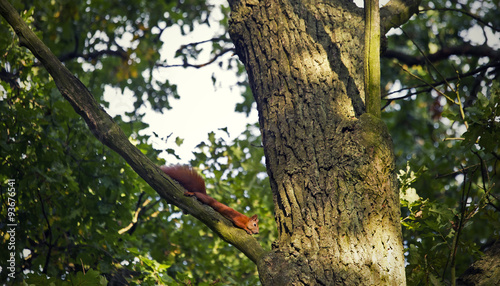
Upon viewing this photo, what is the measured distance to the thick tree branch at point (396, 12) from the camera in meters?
2.72

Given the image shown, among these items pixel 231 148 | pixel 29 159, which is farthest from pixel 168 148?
pixel 231 148

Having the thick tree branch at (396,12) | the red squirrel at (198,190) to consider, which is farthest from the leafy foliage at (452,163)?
the red squirrel at (198,190)

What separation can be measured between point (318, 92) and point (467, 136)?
0.81m

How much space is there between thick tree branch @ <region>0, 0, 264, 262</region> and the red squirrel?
13.2 inches

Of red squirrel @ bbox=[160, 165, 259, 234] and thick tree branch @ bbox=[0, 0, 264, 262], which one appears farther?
red squirrel @ bbox=[160, 165, 259, 234]

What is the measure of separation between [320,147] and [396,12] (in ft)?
4.33

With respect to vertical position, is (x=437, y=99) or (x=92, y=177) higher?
(x=437, y=99)

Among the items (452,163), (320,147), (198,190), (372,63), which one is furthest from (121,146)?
(452,163)

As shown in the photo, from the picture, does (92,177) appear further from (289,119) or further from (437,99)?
(437,99)

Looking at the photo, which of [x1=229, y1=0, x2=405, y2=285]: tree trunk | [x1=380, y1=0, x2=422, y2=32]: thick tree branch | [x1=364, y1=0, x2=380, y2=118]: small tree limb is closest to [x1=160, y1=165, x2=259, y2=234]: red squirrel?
[x1=229, y1=0, x2=405, y2=285]: tree trunk

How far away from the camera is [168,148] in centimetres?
407

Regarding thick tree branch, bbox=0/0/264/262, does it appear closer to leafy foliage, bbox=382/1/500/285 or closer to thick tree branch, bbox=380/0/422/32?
leafy foliage, bbox=382/1/500/285

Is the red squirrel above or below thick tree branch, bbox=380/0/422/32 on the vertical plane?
below

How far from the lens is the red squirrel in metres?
2.53
